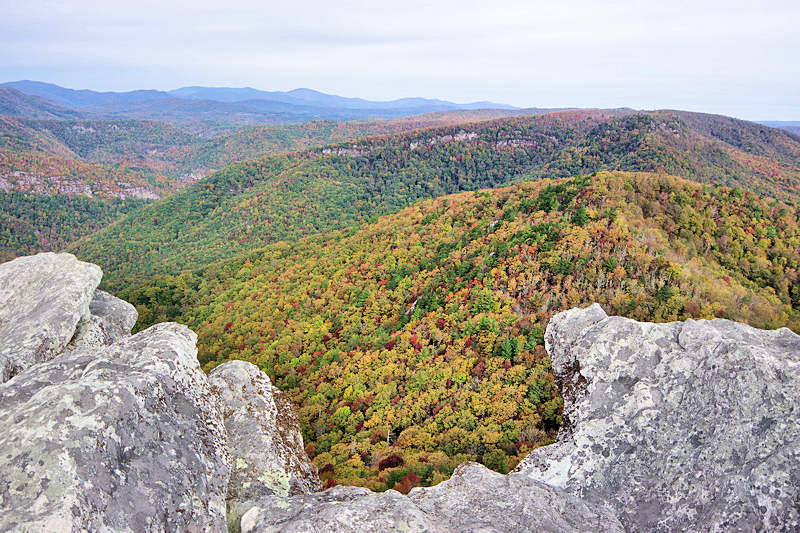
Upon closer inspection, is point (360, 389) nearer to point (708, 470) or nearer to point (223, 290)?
point (708, 470)

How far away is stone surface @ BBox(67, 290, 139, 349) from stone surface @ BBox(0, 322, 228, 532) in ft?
23.0

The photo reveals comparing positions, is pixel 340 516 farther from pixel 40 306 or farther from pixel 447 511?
pixel 40 306

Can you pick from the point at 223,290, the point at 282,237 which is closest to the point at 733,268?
the point at 223,290

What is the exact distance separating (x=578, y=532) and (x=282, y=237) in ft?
401

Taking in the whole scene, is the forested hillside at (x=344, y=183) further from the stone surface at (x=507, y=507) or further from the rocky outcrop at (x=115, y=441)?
the stone surface at (x=507, y=507)

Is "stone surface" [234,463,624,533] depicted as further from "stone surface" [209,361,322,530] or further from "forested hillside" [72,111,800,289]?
"forested hillside" [72,111,800,289]

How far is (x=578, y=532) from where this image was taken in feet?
28.7

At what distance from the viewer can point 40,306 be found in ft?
56.5

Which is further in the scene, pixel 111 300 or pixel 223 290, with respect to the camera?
pixel 223 290

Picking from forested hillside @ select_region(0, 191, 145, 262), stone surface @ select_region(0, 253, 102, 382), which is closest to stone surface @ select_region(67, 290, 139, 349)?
stone surface @ select_region(0, 253, 102, 382)

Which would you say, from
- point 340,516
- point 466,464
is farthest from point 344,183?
point 340,516

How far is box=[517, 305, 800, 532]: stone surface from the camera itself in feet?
27.2

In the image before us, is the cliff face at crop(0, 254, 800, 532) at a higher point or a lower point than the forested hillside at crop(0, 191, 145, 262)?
higher

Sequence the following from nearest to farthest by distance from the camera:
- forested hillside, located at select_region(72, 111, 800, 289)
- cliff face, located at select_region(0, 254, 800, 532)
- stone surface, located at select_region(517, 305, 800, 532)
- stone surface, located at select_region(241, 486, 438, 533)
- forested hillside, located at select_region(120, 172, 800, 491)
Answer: cliff face, located at select_region(0, 254, 800, 532)
stone surface, located at select_region(241, 486, 438, 533)
stone surface, located at select_region(517, 305, 800, 532)
forested hillside, located at select_region(120, 172, 800, 491)
forested hillside, located at select_region(72, 111, 800, 289)
